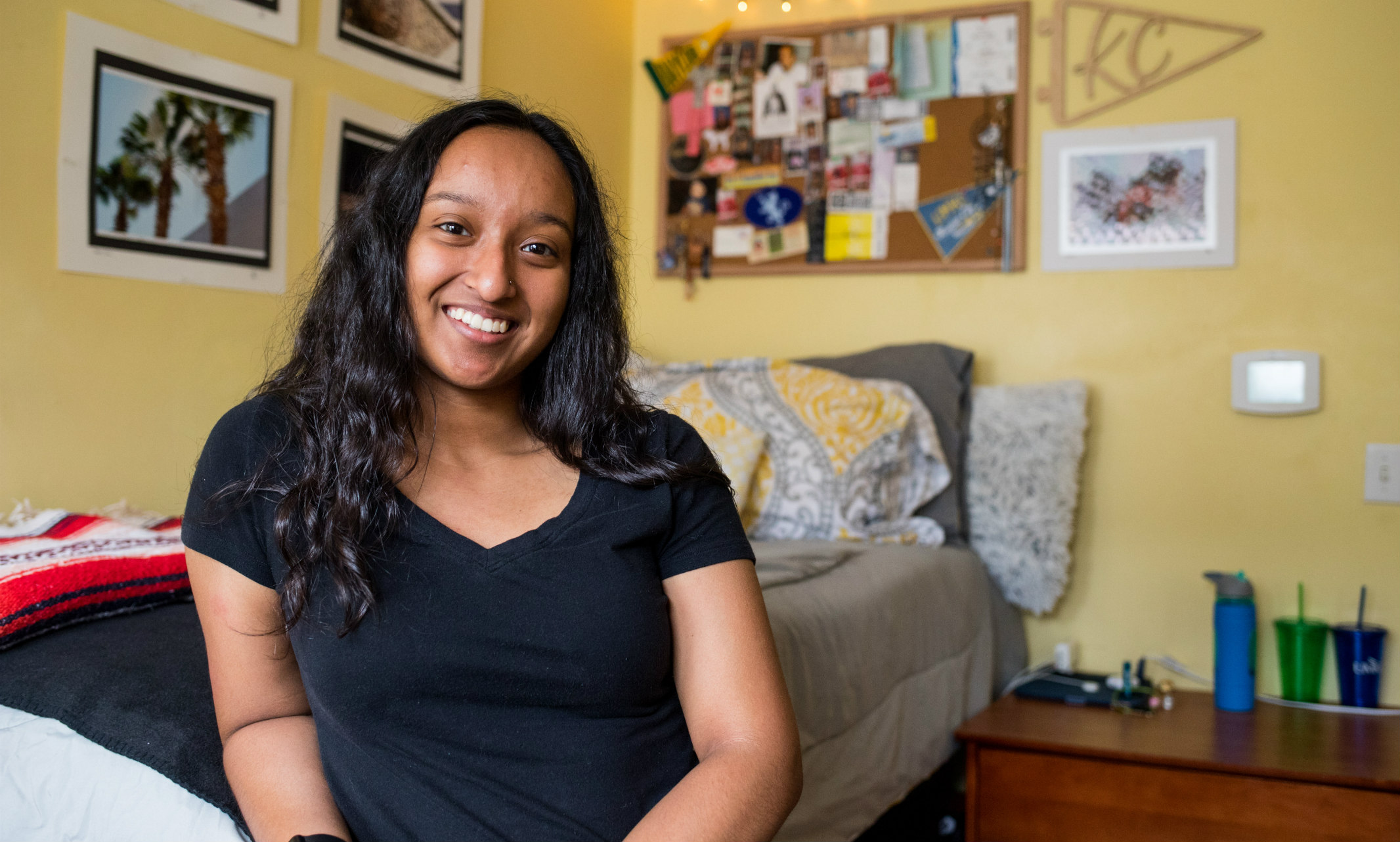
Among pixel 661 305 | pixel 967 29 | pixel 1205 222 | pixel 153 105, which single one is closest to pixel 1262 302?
pixel 1205 222

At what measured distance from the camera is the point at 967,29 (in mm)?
2596

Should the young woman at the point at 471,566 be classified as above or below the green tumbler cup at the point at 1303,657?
above

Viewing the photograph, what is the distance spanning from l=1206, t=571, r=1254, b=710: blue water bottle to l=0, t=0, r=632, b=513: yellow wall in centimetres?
186

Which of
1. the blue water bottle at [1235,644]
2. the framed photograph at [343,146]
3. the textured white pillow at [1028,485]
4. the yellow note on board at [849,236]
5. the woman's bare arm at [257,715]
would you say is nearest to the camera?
the woman's bare arm at [257,715]

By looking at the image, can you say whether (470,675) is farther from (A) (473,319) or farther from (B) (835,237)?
(B) (835,237)

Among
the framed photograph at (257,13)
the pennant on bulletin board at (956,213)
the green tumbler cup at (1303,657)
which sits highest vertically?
the framed photograph at (257,13)

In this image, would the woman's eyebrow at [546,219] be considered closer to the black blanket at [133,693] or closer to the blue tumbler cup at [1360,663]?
the black blanket at [133,693]

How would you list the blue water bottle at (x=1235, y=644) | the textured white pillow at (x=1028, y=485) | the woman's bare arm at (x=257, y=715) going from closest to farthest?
the woman's bare arm at (x=257, y=715), the blue water bottle at (x=1235, y=644), the textured white pillow at (x=1028, y=485)

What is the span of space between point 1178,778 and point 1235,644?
47 centimetres

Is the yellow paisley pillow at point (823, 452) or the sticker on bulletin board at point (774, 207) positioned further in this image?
the sticker on bulletin board at point (774, 207)

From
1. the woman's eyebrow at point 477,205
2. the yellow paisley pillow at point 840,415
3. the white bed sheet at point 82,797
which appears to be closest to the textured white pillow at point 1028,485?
the yellow paisley pillow at point 840,415

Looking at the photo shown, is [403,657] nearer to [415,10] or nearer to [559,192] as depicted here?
[559,192]

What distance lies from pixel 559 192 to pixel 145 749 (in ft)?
1.96

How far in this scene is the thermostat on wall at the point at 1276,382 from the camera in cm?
227
